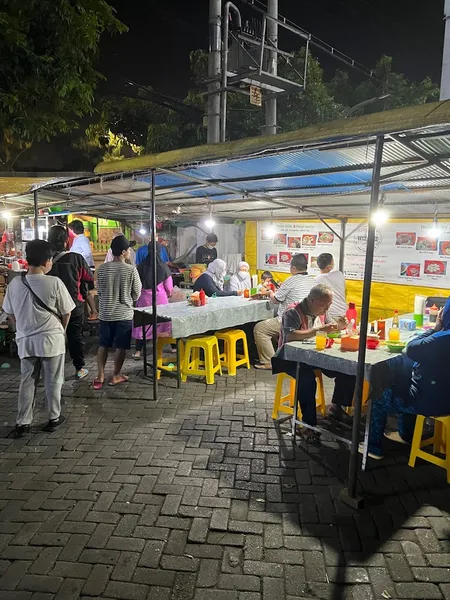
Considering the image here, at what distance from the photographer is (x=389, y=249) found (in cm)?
884

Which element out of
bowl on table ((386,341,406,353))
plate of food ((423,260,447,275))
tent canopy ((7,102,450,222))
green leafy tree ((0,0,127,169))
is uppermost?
green leafy tree ((0,0,127,169))

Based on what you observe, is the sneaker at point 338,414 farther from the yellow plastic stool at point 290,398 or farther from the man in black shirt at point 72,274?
the man in black shirt at point 72,274

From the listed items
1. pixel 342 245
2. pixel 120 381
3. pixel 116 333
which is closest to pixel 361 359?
pixel 116 333

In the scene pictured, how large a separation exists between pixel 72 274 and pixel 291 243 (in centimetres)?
604

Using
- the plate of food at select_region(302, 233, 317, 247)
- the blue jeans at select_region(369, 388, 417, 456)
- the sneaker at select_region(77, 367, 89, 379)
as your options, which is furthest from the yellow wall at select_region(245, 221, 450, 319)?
the sneaker at select_region(77, 367, 89, 379)

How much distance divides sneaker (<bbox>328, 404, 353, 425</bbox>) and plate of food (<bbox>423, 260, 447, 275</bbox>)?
4445 mm

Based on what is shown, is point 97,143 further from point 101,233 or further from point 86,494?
point 86,494

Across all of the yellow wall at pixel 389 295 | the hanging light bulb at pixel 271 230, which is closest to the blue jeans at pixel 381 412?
the yellow wall at pixel 389 295

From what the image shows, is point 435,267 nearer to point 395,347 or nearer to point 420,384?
point 395,347

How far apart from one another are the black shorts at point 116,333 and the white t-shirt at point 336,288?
323 centimetres

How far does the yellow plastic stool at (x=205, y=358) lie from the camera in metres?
6.41

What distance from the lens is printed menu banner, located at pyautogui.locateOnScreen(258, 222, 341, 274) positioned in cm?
985

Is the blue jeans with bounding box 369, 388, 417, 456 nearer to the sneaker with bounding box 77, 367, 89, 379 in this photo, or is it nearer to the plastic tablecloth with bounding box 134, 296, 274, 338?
the plastic tablecloth with bounding box 134, 296, 274, 338

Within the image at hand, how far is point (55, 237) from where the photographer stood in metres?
6.40
